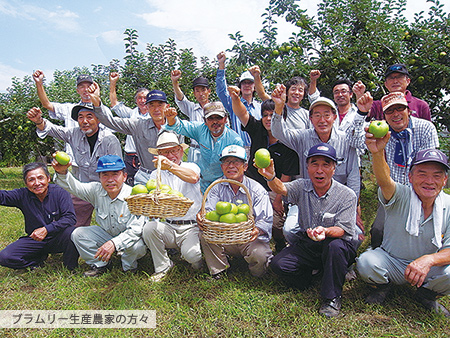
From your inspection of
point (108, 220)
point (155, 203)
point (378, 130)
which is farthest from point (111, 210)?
point (378, 130)

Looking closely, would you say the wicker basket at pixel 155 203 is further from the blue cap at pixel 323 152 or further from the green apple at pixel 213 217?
the blue cap at pixel 323 152

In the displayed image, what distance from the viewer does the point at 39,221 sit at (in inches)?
170

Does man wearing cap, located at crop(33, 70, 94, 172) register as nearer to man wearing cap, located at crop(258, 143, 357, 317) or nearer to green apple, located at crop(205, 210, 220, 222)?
green apple, located at crop(205, 210, 220, 222)

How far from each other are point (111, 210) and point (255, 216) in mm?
1806

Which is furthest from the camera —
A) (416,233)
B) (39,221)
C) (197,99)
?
(197,99)

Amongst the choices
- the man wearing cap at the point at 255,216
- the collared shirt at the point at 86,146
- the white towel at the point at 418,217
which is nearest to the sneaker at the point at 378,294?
the white towel at the point at 418,217

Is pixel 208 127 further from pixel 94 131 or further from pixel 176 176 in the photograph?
pixel 94 131

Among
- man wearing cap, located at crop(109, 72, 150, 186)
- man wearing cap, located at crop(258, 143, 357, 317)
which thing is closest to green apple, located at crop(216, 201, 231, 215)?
man wearing cap, located at crop(258, 143, 357, 317)

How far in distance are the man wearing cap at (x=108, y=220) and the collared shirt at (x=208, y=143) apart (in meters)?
0.95

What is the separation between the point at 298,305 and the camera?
134 inches

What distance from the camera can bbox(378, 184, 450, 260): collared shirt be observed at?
10.3 ft

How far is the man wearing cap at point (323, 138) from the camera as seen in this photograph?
398 centimetres

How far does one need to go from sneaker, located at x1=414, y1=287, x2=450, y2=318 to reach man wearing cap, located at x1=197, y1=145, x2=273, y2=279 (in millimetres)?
1566

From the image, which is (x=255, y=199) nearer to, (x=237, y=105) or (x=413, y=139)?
(x=237, y=105)
